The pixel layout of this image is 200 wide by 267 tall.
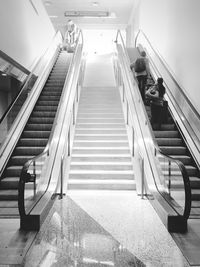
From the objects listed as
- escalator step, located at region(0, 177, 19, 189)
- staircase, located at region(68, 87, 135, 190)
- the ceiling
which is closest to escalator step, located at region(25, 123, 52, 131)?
staircase, located at region(68, 87, 135, 190)

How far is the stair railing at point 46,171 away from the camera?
4.33m

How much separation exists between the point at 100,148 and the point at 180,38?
11.3 ft

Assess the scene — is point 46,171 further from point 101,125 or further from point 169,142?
point 101,125

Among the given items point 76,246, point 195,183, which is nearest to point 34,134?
point 195,183

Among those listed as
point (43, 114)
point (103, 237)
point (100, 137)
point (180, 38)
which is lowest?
point (103, 237)

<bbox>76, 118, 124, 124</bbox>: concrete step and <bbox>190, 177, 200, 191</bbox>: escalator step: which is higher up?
<bbox>76, 118, 124, 124</bbox>: concrete step

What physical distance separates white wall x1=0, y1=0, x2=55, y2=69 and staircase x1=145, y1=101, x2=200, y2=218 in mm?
4167

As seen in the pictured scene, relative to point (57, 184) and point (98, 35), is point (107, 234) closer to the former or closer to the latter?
point (57, 184)

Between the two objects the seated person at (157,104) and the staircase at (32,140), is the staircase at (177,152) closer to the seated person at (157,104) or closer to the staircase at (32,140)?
the seated person at (157,104)

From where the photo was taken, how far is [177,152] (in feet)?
23.0

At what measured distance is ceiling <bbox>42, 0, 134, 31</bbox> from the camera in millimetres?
16891

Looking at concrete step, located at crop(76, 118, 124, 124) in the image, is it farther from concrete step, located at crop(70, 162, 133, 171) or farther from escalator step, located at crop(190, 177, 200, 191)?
escalator step, located at crop(190, 177, 200, 191)

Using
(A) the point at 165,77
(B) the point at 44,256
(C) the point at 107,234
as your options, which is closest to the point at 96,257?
(B) the point at 44,256

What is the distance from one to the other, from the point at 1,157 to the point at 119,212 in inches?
102
